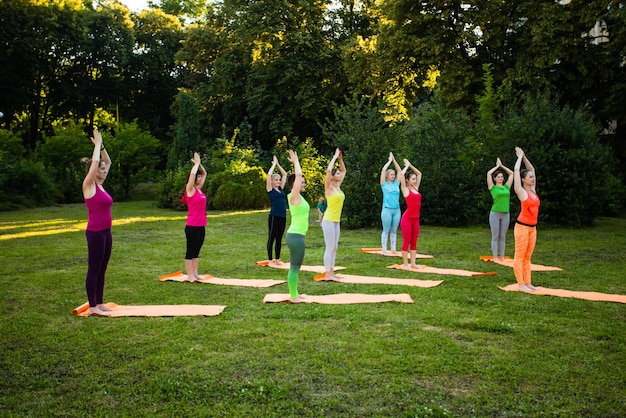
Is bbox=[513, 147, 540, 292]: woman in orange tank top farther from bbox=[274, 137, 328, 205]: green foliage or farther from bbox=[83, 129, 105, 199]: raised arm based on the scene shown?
bbox=[274, 137, 328, 205]: green foliage

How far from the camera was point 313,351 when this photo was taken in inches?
219

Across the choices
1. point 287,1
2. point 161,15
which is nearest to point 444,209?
point 287,1

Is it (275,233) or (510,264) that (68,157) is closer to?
(275,233)

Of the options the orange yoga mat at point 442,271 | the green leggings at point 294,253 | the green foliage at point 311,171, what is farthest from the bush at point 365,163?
the green leggings at point 294,253

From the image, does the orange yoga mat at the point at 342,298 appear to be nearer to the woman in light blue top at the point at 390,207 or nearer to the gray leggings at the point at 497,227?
the gray leggings at the point at 497,227

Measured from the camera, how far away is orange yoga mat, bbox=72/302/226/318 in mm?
6988

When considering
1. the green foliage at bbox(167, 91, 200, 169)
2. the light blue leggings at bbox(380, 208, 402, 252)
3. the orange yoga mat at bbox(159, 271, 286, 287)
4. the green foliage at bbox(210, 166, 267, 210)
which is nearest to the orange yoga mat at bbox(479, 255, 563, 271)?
the light blue leggings at bbox(380, 208, 402, 252)

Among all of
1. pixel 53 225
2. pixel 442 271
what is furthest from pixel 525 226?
pixel 53 225

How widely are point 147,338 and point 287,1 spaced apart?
90.5ft

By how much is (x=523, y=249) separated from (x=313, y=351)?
4277 mm

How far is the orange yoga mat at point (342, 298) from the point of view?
769 centimetres

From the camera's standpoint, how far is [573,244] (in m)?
14.2

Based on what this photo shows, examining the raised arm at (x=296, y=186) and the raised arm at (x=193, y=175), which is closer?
the raised arm at (x=296, y=186)

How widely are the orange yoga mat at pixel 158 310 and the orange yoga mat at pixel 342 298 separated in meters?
0.84
